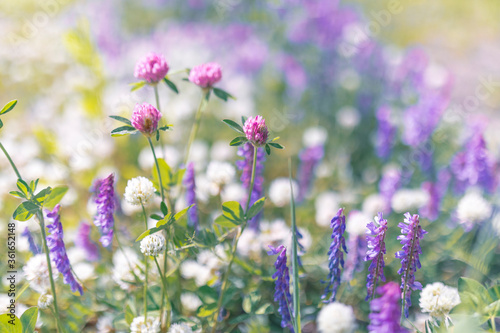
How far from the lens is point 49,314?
5.62 feet

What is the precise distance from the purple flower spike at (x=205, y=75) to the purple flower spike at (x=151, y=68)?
0.34ft

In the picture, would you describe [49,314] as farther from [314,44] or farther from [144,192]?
[314,44]

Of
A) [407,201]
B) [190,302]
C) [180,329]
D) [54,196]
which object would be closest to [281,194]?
[407,201]

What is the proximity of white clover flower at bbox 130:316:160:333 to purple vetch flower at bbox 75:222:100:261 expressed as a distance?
0.57 metres

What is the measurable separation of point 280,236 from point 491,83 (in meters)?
3.28

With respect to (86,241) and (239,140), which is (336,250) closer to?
(239,140)

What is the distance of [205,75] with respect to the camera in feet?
4.77

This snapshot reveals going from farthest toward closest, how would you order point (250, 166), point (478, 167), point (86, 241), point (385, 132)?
1. point (385, 132)
2. point (478, 167)
3. point (86, 241)
4. point (250, 166)

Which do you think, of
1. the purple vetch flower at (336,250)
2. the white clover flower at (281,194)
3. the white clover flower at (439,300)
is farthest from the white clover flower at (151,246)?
the white clover flower at (281,194)

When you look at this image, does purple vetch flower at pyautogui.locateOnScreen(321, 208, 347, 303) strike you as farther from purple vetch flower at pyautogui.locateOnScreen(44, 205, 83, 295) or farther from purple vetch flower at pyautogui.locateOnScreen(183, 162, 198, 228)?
purple vetch flower at pyautogui.locateOnScreen(44, 205, 83, 295)

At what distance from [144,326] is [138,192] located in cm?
41

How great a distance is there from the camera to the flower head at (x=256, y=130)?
44.9 inches

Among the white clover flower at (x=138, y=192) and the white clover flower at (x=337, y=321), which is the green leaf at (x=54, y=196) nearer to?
the white clover flower at (x=138, y=192)

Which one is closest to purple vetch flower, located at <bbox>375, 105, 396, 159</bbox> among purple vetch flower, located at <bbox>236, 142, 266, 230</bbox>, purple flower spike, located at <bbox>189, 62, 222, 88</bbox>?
purple vetch flower, located at <bbox>236, 142, 266, 230</bbox>
